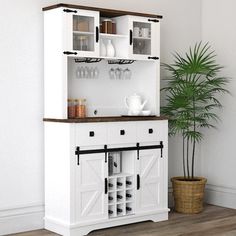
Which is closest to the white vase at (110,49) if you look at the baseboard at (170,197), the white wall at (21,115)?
the white wall at (21,115)

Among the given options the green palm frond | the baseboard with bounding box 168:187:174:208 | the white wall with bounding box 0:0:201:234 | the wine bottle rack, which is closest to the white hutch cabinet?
the wine bottle rack

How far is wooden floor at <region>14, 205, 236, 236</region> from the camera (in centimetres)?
488

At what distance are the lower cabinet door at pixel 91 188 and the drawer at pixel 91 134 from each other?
0.12 m

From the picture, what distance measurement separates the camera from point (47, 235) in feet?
15.8

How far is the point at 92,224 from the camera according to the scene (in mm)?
4852

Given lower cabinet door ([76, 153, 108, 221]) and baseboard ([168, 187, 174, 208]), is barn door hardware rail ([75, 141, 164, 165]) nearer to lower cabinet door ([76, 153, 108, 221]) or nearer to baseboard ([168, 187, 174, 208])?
lower cabinet door ([76, 153, 108, 221])

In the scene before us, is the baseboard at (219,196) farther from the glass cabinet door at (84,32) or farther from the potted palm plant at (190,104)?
the glass cabinet door at (84,32)

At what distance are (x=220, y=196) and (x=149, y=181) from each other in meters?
1.24

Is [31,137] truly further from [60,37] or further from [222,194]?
[222,194]

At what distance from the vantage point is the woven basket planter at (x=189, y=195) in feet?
18.6

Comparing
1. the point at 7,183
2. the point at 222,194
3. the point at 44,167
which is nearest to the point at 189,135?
the point at 222,194

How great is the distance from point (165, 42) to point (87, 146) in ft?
6.10

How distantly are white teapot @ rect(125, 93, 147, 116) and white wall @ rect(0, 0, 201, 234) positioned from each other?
36.7 inches

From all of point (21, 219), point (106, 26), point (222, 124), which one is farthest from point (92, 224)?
point (222, 124)
